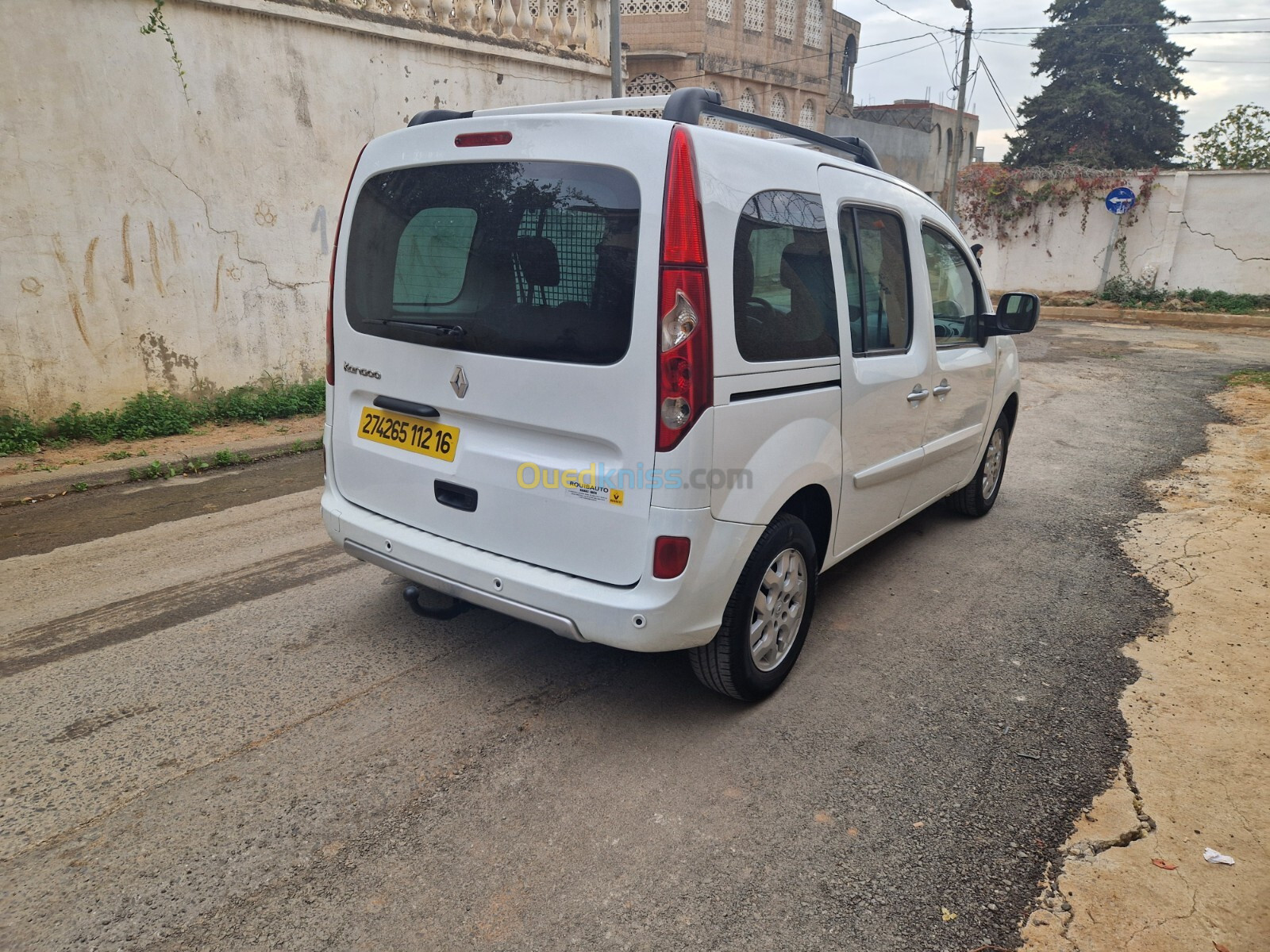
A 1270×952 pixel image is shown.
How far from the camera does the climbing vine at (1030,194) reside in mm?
20188

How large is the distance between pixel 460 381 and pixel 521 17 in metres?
8.41

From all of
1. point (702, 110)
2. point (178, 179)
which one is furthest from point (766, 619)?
point (178, 179)

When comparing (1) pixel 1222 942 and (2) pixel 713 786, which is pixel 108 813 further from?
(1) pixel 1222 942

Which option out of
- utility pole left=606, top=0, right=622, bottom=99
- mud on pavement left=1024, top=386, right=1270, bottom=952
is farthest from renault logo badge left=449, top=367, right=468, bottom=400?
utility pole left=606, top=0, right=622, bottom=99

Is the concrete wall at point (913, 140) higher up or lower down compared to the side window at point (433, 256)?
higher up

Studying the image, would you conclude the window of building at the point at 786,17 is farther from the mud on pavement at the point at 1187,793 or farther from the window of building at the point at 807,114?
the mud on pavement at the point at 1187,793

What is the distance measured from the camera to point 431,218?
3.04m

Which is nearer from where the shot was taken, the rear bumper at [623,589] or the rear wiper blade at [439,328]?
the rear bumper at [623,589]

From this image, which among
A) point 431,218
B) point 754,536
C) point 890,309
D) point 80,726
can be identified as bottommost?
point 80,726

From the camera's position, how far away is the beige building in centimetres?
2092

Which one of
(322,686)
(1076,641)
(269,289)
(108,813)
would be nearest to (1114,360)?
(1076,641)

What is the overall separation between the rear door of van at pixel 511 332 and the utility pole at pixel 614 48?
827 centimetres

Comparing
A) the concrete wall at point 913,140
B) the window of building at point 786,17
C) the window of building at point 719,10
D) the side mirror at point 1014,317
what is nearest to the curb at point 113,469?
the side mirror at point 1014,317

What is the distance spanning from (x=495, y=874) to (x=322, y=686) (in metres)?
1.26
